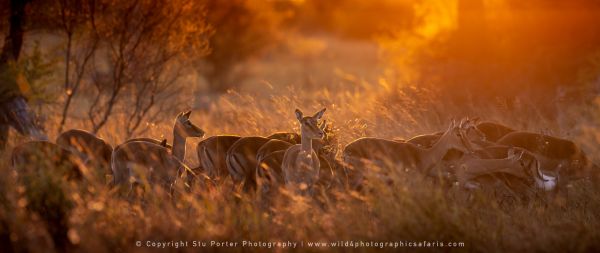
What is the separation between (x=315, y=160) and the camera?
10359 millimetres

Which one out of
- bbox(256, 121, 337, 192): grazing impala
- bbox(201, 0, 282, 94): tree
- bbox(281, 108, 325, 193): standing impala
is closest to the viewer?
bbox(281, 108, 325, 193): standing impala

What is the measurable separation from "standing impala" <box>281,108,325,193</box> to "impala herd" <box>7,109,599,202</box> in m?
0.01

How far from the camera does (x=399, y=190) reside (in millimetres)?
8766

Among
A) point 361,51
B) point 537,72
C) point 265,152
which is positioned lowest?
point 265,152

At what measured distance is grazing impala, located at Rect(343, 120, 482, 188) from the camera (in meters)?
10.8

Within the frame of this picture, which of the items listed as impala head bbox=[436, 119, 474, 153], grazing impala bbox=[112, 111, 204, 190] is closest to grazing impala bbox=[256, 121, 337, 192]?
grazing impala bbox=[112, 111, 204, 190]

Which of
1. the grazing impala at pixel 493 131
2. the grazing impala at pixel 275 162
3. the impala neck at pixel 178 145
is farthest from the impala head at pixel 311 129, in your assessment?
the grazing impala at pixel 493 131

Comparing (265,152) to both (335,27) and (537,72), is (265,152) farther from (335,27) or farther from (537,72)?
(335,27)

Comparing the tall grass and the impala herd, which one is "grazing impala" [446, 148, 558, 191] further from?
the tall grass

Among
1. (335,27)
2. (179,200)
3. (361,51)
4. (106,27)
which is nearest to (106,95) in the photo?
(106,27)

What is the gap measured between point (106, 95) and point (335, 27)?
A: 1785 inches

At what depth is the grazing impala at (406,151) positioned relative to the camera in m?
10.8

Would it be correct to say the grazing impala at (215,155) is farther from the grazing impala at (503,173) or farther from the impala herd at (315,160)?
the grazing impala at (503,173)

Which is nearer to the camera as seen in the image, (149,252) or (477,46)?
(149,252)
